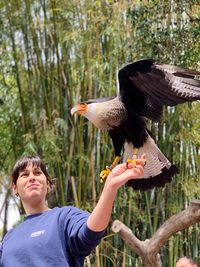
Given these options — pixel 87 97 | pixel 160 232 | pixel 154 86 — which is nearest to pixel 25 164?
pixel 154 86

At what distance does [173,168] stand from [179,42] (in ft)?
4.67

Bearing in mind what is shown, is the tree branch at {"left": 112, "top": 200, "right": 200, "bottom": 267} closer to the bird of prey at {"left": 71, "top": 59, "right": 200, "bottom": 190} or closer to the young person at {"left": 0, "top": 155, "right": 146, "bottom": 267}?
the bird of prey at {"left": 71, "top": 59, "right": 200, "bottom": 190}

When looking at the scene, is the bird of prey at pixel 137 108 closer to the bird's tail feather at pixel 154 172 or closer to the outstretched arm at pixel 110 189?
the bird's tail feather at pixel 154 172

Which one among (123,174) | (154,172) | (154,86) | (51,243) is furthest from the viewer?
(154,172)

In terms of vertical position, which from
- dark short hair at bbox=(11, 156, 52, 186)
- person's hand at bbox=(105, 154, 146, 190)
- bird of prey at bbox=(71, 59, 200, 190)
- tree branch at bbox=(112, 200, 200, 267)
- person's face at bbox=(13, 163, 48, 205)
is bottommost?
tree branch at bbox=(112, 200, 200, 267)

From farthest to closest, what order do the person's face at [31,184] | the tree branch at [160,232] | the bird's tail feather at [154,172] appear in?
Answer: the tree branch at [160,232] < the bird's tail feather at [154,172] < the person's face at [31,184]

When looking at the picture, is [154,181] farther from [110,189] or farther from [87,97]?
[87,97]

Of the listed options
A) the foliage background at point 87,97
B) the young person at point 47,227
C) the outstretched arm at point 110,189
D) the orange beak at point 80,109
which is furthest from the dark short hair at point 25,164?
the foliage background at point 87,97

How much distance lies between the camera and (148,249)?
12.4 ft

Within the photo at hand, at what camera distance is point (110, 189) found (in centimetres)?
122

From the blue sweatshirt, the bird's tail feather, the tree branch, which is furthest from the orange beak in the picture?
the blue sweatshirt

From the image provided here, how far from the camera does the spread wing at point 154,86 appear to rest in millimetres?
2188

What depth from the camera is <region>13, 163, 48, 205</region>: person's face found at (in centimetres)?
146

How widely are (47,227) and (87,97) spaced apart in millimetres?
3486
